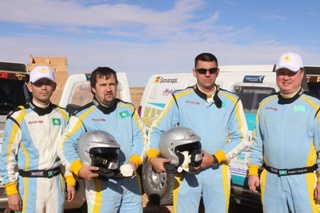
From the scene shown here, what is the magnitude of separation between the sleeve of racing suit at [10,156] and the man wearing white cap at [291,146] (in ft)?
7.94

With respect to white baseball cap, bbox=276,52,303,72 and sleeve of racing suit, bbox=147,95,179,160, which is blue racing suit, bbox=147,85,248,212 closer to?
sleeve of racing suit, bbox=147,95,179,160

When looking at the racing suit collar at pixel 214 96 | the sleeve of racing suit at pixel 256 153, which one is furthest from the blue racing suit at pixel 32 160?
the sleeve of racing suit at pixel 256 153

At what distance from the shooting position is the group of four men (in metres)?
4.05

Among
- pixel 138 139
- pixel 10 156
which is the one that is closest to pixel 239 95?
pixel 138 139

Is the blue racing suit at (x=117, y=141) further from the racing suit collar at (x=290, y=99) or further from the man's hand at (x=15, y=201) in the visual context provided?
the racing suit collar at (x=290, y=99)

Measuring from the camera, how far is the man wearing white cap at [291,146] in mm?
4039

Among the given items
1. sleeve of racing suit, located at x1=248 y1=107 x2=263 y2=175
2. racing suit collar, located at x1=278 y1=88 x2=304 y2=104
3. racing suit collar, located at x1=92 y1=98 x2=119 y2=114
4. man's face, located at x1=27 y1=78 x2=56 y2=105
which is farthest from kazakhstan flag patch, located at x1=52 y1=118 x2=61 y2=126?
racing suit collar, located at x1=278 y1=88 x2=304 y2=104

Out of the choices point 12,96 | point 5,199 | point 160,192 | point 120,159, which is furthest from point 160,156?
point 12,96

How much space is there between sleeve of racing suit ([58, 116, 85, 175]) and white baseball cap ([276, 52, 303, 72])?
201cm

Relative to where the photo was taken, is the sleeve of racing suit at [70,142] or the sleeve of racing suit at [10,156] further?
the sleeve of racing suit at [10,156]

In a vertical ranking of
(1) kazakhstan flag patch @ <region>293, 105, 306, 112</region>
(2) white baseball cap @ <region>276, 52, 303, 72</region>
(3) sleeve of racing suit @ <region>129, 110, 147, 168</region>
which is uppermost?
(2) white baseball cap @ <region>276, 52, 303, 72</region>

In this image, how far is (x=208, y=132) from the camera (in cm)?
418

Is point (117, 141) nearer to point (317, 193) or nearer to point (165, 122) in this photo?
point (165, 122)

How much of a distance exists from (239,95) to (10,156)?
3.70 metres
